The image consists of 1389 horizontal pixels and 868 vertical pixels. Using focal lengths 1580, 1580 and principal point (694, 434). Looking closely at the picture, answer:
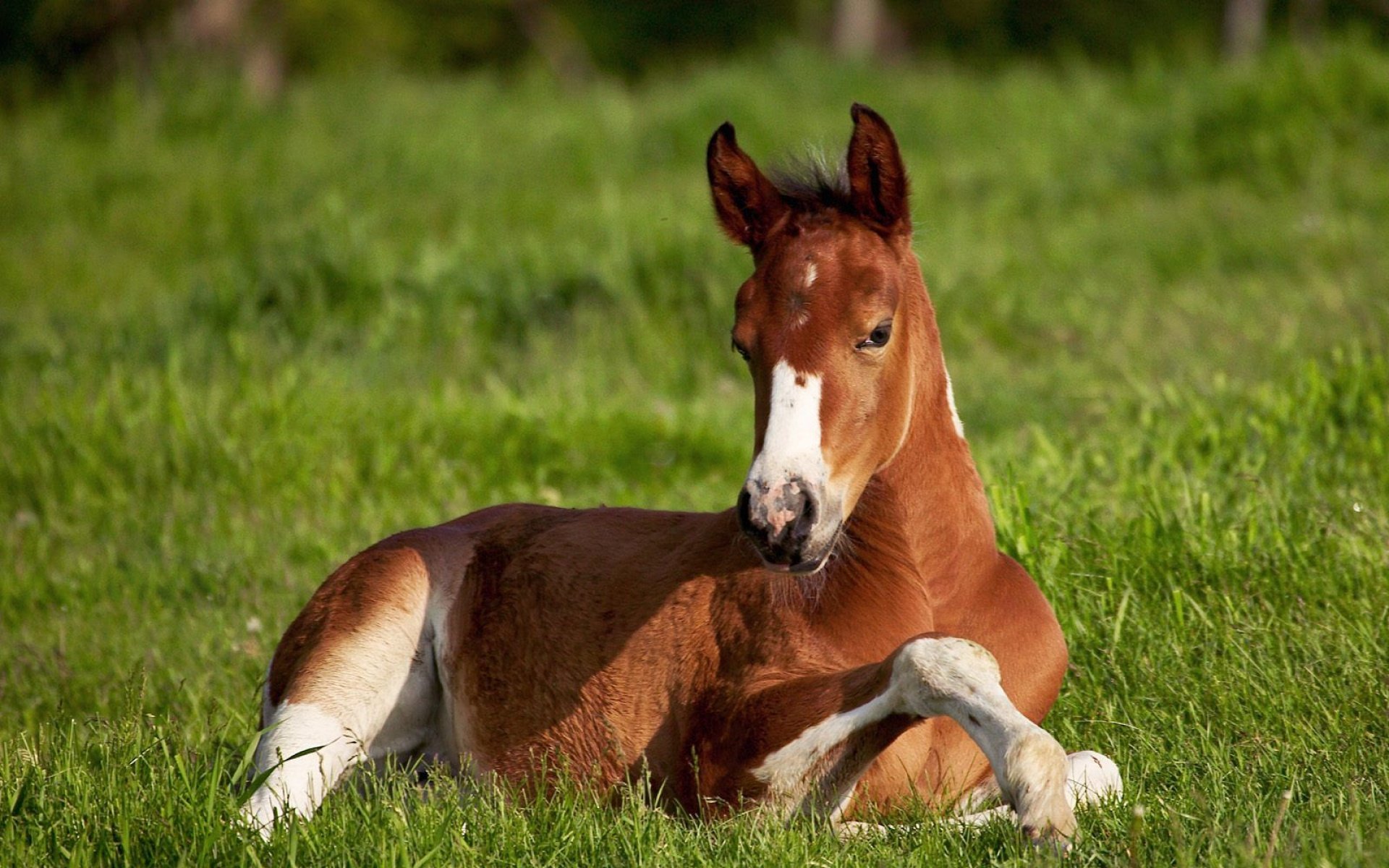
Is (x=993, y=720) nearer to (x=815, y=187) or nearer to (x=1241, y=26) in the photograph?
(x=815, y=187)

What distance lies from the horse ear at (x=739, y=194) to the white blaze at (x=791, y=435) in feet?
1.73

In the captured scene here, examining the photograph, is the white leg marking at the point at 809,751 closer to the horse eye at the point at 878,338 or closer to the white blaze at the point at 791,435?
the white blaze at the point at 791,435

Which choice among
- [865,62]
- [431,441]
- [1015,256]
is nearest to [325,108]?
[865,62]

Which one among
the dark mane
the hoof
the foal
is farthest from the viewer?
the dark mane

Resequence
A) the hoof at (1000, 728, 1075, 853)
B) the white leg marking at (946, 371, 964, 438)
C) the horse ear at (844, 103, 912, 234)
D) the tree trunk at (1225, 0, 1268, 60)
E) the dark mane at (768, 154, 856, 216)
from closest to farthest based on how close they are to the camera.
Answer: the hoof at (1000, 728, 1075, 853) → the horse ear at (844, 103, 912, 234) → the dark mane at (768, 154, 856, 216) → the white leg marking at (946, 371, 964, 438) → the tree trunk at (1225, 0, 1268, 60)

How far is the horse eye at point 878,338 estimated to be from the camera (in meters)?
3.40

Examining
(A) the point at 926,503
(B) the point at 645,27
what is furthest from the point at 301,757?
(B) the point at 645,27

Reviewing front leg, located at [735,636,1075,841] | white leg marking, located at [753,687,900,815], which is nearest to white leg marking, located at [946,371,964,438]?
front leg, located at [735,636,1075,841]

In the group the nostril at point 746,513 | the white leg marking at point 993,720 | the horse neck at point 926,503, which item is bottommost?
the white leg marking at point 993,720

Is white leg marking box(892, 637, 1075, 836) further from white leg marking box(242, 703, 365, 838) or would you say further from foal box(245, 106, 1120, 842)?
white leg marking box(242, 703, 365, 838)

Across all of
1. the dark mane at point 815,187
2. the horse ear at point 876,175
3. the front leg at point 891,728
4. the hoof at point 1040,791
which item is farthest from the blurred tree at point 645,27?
the hoof at point 1040,791

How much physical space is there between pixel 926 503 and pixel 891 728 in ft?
2.02

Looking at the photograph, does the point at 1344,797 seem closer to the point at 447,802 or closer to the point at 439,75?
the point at 447,802

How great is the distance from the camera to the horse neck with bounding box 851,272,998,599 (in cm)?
364
